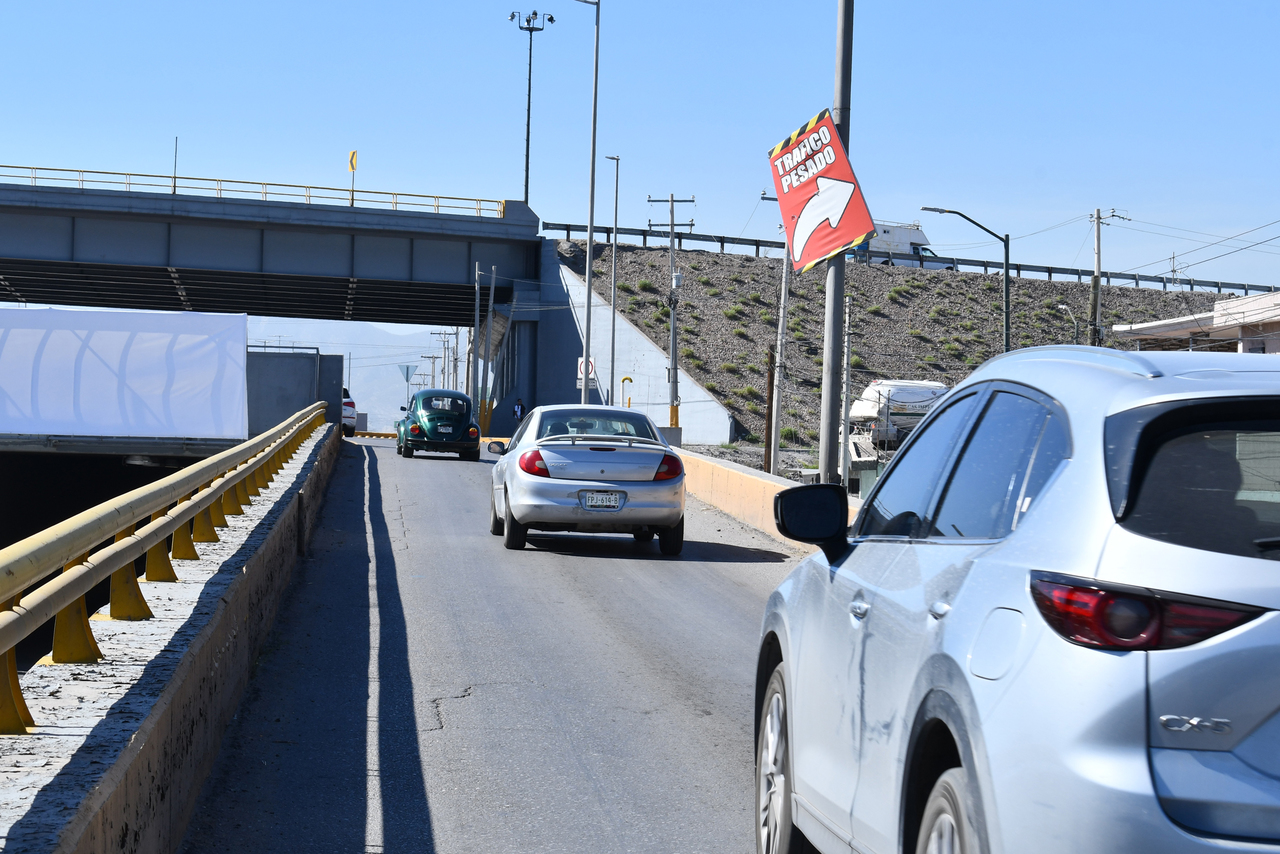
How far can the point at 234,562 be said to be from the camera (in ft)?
25.3

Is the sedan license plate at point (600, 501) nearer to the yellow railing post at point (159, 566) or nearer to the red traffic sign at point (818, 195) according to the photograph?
the red traffic sign at point (818, 195)

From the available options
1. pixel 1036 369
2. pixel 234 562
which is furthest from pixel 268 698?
pixel 1036 369

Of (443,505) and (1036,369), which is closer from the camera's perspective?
(1036,369)

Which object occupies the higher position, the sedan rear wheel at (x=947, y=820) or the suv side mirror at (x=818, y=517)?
the suv side mirror at (x=818, y=517)

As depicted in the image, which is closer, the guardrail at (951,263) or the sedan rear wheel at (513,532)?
the sedan rear wheel at (513,532)

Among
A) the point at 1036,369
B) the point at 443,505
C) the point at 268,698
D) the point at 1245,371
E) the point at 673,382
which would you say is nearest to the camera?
the point at 1245,371

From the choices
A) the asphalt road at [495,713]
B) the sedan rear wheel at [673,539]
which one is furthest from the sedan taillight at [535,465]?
the sedan rear wheel at [673,539]

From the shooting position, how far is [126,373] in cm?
3525

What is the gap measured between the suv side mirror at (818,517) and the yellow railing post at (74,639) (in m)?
2.58

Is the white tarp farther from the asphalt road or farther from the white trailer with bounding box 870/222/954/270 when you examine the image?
the white trailer with bounding box 870/222/954/270

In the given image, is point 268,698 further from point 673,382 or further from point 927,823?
point 673,382

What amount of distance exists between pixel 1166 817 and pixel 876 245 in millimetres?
94453

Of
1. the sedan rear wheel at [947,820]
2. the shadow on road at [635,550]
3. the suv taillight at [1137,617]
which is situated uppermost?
the suv taillight at [1137,617]

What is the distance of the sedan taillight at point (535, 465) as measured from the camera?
45.4 ft
